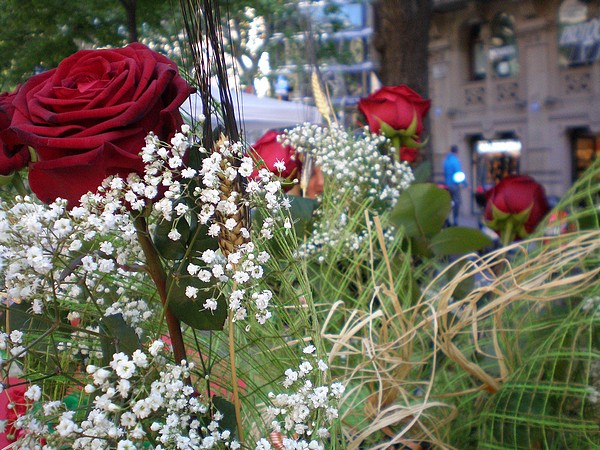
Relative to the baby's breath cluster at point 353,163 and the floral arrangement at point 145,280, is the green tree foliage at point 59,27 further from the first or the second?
the floral arrangement at point 145,280

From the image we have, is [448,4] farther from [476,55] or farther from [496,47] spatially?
[496,47]

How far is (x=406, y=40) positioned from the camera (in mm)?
2143

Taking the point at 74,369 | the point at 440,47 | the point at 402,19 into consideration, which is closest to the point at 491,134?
A: the point at 440,47

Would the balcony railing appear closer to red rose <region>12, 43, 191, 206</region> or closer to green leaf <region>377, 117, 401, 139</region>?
green leaf <region>377, 117, 401, 139</region>

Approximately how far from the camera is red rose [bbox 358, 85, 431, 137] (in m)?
1.32

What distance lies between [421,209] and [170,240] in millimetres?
696

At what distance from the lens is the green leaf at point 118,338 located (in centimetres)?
49

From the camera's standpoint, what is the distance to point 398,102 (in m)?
1.32

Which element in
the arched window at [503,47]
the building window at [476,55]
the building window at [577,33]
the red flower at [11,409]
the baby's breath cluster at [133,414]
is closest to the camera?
the baby's breath cluster at [133,414]

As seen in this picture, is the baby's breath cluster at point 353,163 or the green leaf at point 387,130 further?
the green leaf at point 387,130

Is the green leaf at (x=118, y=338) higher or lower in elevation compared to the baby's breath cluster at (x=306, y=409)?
higher

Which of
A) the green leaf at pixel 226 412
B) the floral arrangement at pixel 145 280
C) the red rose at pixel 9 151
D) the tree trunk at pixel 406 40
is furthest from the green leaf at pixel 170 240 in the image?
the tree trunk at pixel 406 40

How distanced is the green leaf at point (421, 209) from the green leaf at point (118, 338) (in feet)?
2.27

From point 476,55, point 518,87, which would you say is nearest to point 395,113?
point 518,87
